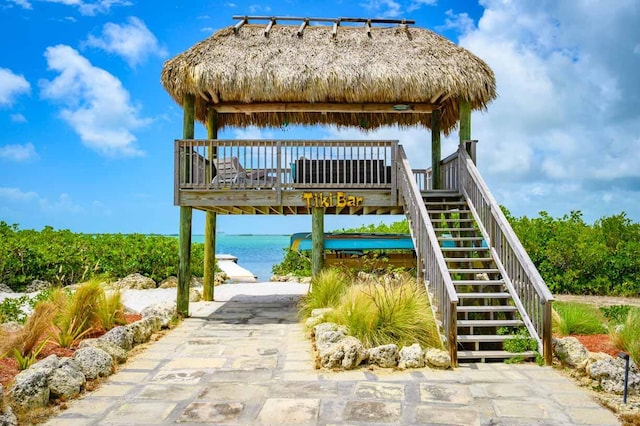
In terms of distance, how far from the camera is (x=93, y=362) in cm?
589

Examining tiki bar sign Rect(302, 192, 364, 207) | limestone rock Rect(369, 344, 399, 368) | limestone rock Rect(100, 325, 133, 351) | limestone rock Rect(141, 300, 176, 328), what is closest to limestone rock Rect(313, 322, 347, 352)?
limestone rock Rect(369, 344, 399, 368)

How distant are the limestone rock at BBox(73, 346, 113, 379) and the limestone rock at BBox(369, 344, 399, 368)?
2.96 m

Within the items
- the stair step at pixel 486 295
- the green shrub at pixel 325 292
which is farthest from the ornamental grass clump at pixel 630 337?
the green shrub at pixel 325 292

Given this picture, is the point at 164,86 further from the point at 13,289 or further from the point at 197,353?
the point at 13,289

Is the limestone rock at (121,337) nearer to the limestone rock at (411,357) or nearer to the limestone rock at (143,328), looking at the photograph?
the limestone rock at (143,328)

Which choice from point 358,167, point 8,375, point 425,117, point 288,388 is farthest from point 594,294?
point 8,375

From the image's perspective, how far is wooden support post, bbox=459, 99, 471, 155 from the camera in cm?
1088

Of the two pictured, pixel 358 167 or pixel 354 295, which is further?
pixel 358 167

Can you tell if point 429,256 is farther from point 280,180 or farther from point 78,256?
point 78,256

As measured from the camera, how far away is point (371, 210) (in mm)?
12016

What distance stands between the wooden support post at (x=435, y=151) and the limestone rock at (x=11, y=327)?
856 centimetres

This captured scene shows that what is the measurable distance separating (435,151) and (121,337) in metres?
8.25

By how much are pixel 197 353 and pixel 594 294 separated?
12389 millimetres

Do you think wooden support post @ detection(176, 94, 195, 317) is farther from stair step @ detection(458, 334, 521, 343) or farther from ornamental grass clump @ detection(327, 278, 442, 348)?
stair step @ detection(458, 334, 521, 343)
